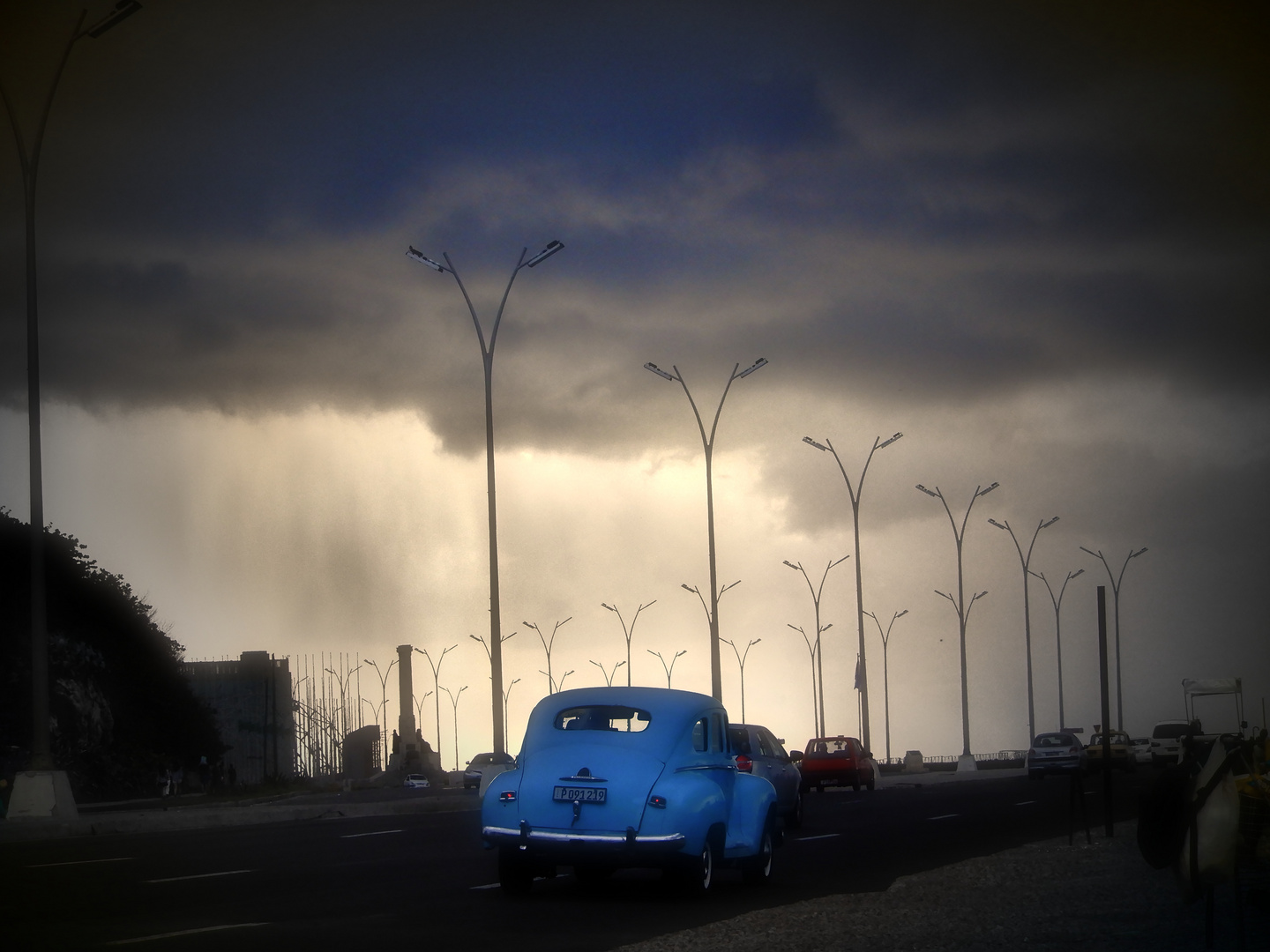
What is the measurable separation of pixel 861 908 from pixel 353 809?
1912 centimetres

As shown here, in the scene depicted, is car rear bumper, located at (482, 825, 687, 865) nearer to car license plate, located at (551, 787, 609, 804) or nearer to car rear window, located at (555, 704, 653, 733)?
Result: car license plate, located at (551, 787, 609, 804)

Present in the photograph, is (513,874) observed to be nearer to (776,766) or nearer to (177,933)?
(177,933)

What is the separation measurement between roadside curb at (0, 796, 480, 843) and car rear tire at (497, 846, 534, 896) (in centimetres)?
1161

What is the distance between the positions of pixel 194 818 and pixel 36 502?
5.84 m

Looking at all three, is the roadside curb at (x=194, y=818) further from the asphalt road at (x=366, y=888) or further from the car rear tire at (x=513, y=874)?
the car rear tire at (x=513, y=874)

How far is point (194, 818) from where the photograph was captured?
25.3 m

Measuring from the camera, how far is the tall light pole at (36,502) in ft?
77.3

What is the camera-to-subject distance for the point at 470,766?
65500 millimetres

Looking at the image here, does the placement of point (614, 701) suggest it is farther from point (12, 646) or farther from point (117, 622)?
point (117, 622)

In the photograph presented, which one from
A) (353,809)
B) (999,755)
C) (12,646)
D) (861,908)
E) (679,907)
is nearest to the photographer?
(861,908)

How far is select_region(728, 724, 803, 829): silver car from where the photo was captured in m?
23.5

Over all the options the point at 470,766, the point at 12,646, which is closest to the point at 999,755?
the point at 470,766

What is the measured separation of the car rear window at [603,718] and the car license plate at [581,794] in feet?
2.54

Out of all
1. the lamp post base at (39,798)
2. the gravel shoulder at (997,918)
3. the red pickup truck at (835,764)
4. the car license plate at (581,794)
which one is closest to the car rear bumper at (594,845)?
the car license plate at (581,794)
